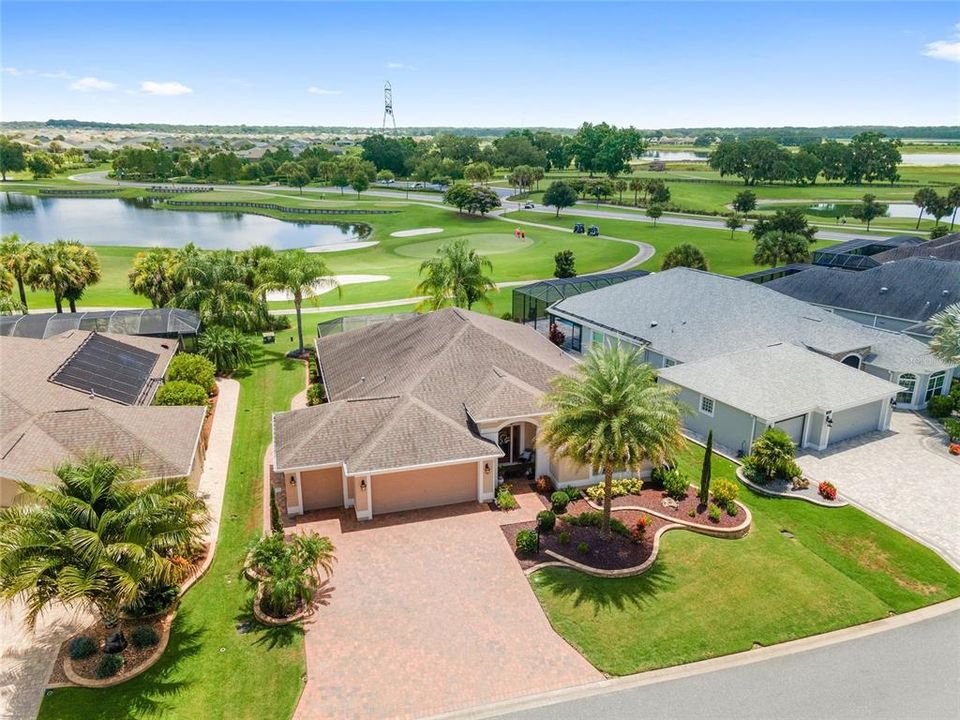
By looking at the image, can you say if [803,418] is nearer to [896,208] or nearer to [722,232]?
[722,232]

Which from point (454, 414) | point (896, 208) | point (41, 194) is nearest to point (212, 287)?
point (454, 414)

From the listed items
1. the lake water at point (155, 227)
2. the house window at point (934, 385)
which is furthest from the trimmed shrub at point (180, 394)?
the lake water at point (155, 227)

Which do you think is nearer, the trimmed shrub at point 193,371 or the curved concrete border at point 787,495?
the curved concrete border at point 787,495

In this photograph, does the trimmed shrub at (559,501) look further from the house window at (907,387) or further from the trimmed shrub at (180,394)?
the house window at (907,387)

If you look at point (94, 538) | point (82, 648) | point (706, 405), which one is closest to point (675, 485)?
point (706, 405)

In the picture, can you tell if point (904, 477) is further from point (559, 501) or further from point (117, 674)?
point (117, 674)

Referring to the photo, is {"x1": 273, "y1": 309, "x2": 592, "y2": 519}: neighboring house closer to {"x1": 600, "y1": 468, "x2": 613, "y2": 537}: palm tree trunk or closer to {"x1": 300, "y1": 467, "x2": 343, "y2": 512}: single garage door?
{"x1": 300, "y1": 467, "x2": 343, "y2": 512}: single garage door

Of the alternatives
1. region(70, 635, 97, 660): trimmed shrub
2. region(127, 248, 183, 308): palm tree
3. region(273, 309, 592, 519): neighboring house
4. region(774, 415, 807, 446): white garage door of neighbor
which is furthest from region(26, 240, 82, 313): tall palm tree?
region(774, 415, 807, 446): white garage door of neighbor
